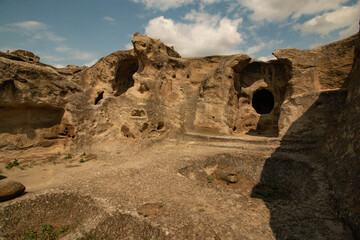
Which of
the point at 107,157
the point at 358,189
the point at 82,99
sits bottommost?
the point at 107,157

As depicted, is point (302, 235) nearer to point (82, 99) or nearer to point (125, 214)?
point (125, 214)

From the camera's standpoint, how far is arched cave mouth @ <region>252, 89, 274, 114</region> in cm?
1247

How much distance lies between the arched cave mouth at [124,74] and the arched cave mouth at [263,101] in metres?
8.25

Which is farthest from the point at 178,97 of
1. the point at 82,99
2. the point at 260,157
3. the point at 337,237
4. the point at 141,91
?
the point at 337,237

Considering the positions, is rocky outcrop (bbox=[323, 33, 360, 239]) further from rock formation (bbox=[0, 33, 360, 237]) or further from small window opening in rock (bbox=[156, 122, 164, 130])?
small window opening in rock (bbox=[156, 122, 164, 130])

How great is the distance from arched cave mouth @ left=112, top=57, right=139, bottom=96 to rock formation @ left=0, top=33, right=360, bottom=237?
0.20m

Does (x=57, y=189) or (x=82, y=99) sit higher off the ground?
(x=82, y=99)

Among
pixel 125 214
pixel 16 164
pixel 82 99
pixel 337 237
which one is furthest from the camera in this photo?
pixel 82 99

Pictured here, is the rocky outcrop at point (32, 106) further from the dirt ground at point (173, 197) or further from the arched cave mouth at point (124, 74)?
the arched cave mouth at point (124, 74)

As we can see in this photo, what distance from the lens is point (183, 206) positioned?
366cm

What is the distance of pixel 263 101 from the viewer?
12.7m

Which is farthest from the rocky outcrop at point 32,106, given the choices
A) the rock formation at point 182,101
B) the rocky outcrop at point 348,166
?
the rocky outcrop at point 348,166

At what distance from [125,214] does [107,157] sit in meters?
4.13

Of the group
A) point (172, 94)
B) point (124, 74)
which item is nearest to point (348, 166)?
point (172, 94)
